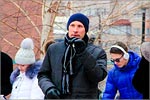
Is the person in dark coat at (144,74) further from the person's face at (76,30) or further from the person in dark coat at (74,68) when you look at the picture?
the person's face at (76,30)

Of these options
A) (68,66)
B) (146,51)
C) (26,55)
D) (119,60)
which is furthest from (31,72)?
(146,51)

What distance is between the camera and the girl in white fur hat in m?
4.05

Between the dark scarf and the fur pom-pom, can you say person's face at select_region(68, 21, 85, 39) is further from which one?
the fur pom-pom

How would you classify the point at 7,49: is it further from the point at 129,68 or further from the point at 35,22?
the point at 129,68

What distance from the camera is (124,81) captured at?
163 inches

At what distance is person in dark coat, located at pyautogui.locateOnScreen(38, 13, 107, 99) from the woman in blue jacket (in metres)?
0.93

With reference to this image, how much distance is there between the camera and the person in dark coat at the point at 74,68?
119 inches

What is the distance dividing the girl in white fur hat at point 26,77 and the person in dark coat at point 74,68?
0.86m

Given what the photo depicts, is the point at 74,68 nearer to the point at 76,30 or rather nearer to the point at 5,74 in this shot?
the point at 76,30

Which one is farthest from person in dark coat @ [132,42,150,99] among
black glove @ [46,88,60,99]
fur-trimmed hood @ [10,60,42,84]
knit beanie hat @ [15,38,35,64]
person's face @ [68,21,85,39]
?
knit beanie hat @ [15,38,35,64]

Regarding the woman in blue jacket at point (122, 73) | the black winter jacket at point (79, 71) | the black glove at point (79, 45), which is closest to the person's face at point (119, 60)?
the woman in blue jacket at point (122, 73)

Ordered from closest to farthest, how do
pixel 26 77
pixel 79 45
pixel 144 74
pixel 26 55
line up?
pixel 79 45 → pixel 144 74 → pixel 26 77 → pixel 26 55

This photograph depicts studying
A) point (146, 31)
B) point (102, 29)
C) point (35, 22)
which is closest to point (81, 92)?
point (102, 29)

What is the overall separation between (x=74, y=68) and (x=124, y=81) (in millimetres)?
1146
